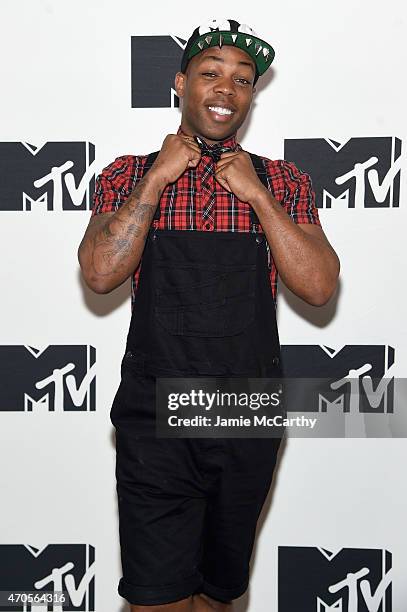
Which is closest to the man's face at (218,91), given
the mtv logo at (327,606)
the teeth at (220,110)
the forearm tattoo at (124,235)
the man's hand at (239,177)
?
the teeth at (220,110)

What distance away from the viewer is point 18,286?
222 cm

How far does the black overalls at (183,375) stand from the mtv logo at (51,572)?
714 mm

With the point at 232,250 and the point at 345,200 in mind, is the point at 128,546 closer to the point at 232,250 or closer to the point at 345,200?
the point at 232,250

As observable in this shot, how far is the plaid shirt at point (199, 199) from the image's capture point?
5.48 ft

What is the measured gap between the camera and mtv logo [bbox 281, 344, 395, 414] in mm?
2227

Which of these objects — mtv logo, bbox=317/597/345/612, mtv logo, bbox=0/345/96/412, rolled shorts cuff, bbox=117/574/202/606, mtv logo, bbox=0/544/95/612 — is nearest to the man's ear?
mtv logo, bbox=0/345/96/412

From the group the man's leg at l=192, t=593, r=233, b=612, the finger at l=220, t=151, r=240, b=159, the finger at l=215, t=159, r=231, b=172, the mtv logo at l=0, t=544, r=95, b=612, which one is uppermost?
the finger at l=220, t=151, r=240, b=159

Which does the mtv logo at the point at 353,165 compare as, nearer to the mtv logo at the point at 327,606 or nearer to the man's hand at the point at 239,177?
the man's hand at the point at 239,177

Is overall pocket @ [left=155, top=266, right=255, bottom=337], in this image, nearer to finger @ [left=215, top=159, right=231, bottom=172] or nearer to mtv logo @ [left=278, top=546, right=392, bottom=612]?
finger @ [left=215, top=159, right=231, bottom=172]

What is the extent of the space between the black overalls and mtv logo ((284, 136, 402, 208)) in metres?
0.60

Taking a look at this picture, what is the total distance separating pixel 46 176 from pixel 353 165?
3.08ft

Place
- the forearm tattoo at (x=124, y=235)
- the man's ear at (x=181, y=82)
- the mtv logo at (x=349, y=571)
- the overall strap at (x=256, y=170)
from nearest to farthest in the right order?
the forearm tattoo at (x=124, y=235) → the overall strap at (x=256, y=170) → the man's ear at (x=181, y=82) → the mtv logo at (x=349, y=571)

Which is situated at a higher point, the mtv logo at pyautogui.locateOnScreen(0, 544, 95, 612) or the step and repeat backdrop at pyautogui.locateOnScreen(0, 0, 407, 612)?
the step and repeat backdrop at pyautogui.locateOnScreen(0, 0, 407, 612)

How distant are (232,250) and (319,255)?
0.67 feet
